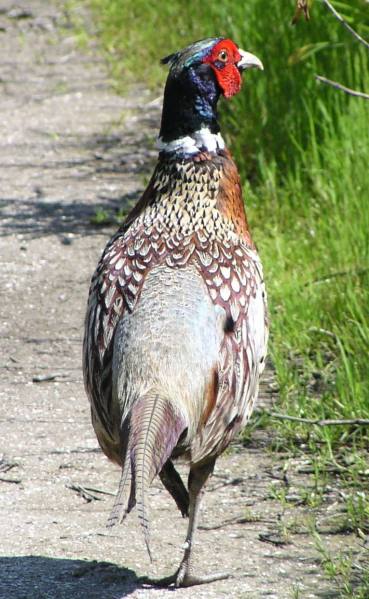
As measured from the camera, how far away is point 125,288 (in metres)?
3.47

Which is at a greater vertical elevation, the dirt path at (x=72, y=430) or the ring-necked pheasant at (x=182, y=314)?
the ring-necked pheasant at (x=182, y=314)

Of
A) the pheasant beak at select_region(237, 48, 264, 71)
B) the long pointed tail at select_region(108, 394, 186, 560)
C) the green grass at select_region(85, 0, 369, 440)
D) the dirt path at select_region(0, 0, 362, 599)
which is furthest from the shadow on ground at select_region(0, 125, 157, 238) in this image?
the long pointed tail at select_region(108, 394, 186, 560)

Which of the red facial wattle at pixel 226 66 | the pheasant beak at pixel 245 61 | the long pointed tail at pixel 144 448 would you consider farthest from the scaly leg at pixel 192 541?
the pheasant beak at pixel 245 61

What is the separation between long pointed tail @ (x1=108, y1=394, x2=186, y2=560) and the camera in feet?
9.71

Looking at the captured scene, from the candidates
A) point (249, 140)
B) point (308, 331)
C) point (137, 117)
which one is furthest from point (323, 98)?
point (137, 117)

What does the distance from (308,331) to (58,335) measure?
1.17 meters

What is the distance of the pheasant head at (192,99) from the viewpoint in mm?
3672

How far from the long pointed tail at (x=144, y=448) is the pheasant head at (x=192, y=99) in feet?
3.00

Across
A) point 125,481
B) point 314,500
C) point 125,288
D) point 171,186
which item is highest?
point 171,186

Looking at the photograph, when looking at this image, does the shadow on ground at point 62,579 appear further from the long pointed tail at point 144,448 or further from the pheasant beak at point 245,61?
the pheasant beak at point 245,61

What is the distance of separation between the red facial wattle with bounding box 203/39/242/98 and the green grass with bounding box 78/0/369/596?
1.23 feet

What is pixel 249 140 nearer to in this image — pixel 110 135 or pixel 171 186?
A: pixel 110 135

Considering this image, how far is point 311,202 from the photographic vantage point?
6.02 m

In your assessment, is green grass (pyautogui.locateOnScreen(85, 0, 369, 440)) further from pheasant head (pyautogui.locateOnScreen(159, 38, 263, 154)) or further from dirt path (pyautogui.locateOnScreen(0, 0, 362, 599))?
pheasant head (pyautogui.locateOnScreen(159, 38, 263, 154))
